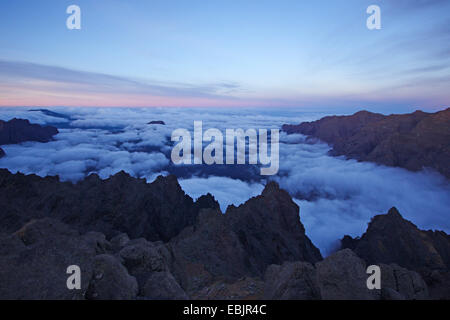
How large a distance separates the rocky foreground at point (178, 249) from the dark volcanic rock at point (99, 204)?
0.22 meters

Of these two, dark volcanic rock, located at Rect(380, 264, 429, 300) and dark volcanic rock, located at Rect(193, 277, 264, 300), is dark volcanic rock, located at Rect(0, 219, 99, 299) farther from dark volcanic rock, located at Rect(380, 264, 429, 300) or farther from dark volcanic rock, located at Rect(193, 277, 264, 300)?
dark volcanic rock, located at Rect(380, 264, 429, 300)

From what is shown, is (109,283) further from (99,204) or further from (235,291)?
(99,204)

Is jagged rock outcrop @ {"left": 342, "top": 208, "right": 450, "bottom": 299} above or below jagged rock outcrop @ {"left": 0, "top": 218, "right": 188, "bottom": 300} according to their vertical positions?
below

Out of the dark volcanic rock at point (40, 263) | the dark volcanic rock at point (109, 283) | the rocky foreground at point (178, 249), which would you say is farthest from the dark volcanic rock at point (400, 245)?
the dark volcanic rock at point (40, 263)

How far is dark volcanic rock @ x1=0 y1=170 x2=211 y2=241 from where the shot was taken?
45.7m

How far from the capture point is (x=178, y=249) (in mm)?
28578

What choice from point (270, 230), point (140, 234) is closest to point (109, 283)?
point (270, 230)

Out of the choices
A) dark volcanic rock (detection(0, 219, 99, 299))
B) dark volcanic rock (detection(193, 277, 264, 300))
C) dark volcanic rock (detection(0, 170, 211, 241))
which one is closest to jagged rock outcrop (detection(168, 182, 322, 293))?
dark volcanic rock (detection(193, 277, 264, 300))

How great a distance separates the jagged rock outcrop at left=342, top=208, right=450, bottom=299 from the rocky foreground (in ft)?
0.72

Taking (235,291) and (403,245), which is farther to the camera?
(403,245)

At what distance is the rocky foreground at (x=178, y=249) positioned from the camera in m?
10.2

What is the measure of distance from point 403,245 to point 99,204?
2842 inches

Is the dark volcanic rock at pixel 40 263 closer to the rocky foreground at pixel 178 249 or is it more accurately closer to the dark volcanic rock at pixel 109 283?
the rocky foreground at pixel 178 249
